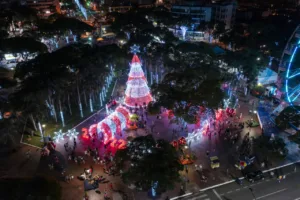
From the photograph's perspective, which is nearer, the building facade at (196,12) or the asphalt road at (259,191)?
the asphalt road at (259,191)

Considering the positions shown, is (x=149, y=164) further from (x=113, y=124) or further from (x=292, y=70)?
(x=292, y=70)

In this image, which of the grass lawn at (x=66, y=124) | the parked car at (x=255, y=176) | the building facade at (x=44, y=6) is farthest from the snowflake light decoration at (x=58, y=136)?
the building facade at (x=44, y=6)

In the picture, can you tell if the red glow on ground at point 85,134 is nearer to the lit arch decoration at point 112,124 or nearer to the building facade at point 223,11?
the lit arch decoration at point 112,124

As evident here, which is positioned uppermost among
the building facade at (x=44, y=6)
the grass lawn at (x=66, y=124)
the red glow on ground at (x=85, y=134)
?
the building facade at (x=44, y=6)

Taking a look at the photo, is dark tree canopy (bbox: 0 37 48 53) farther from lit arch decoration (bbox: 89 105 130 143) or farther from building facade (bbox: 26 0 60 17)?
building facade (bbox: 26 0 60 17)

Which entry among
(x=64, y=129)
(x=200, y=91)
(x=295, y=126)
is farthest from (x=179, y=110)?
(x=64, y=129)

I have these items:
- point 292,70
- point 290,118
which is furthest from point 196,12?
point 290,118

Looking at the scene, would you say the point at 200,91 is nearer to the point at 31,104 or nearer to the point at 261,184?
the point at 261,184

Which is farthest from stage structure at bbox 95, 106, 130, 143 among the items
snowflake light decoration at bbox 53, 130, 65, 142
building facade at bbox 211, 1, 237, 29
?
building facade at bbox 211, 1, 237, 29
